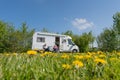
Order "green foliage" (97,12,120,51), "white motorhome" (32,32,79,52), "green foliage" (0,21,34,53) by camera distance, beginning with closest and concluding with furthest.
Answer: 1. "white motorhome" (32,32,79,52)
2. "green foliage" (0,21,34,53)
3. "green foliage" (97,12,120,51)

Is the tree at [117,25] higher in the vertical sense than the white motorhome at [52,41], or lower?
higher

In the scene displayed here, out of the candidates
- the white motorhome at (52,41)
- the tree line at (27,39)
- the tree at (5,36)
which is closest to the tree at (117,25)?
the tree line at (27,39)

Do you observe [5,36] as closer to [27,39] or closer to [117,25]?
[27,39]

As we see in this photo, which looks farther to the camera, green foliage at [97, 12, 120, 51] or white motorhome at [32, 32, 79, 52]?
green foliage at [97, 12, 120, 51]

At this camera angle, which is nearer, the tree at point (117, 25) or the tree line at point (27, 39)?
the tree line at point (27, 39)

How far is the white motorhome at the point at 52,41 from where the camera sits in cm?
3256

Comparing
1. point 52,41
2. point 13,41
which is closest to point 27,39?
point 13,41

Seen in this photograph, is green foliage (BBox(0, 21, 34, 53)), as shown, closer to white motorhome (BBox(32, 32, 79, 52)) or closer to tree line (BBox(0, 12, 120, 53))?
tree line (BBox(0, 12, 120, 53))

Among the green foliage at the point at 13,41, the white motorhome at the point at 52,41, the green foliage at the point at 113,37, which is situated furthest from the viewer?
the green foliage at the point at 113,37

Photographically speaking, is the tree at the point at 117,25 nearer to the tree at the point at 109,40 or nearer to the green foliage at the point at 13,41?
the tree at the point at 109,40

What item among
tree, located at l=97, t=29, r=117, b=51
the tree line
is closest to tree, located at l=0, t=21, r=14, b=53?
the tree line

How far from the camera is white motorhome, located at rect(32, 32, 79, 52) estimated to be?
32562mm

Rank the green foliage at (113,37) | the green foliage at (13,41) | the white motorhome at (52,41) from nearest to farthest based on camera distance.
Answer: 1. the white motorhome at (52,41)
2. the green foliage at (13,41)
3. the green foliage at (113,37)

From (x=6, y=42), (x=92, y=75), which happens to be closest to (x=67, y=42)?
(x=6, y=42)
